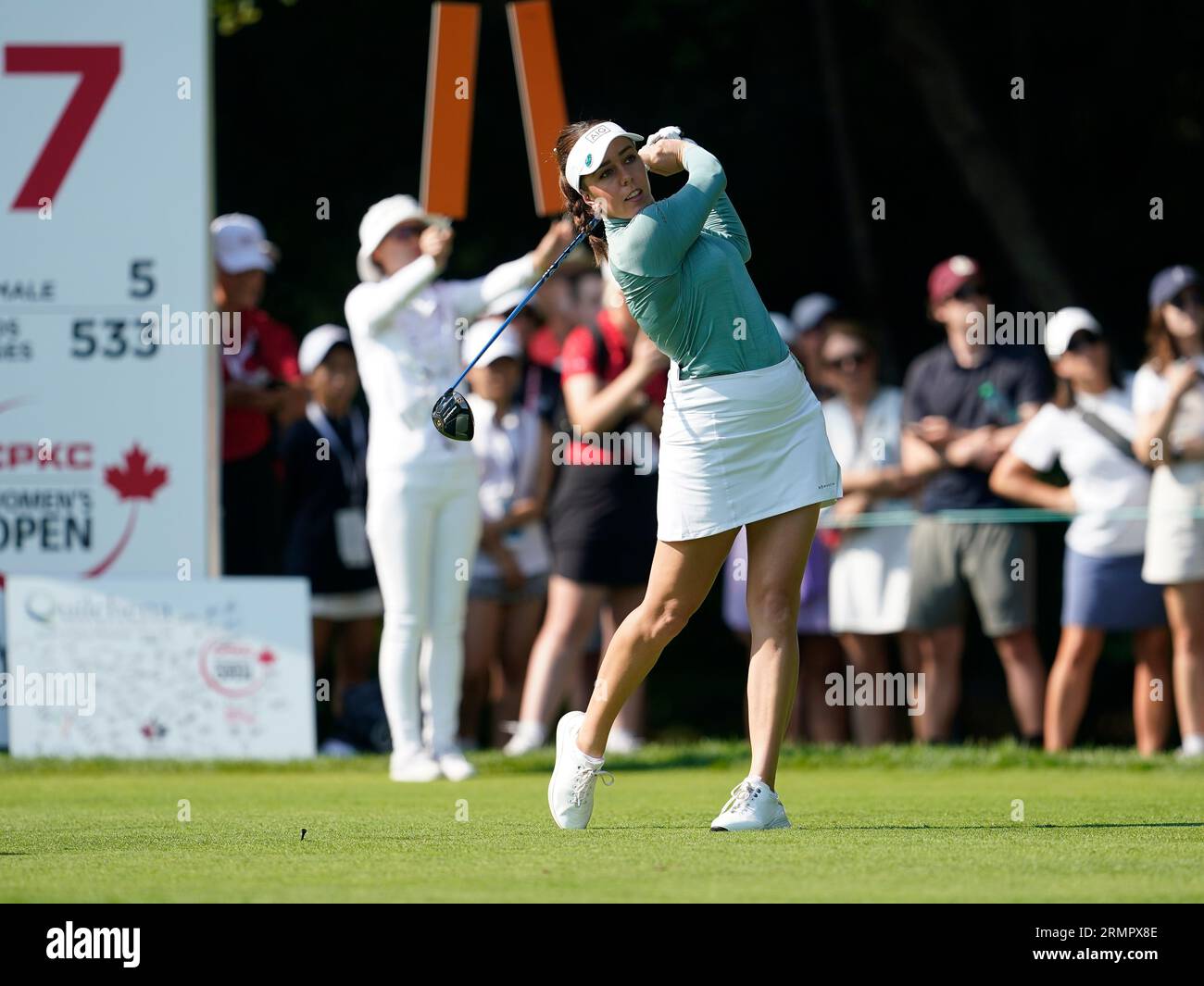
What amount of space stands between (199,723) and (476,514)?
1.94 meters

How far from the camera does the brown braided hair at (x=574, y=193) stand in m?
6.69

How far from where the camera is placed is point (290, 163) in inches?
674

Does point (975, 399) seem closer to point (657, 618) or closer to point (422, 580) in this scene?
point (422, 580)

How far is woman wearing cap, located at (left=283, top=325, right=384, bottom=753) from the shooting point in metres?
11.2

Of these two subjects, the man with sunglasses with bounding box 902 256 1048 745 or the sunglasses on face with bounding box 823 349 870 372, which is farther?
the sunglasses on face with bounding box 823 349 870 372

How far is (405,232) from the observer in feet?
31.0

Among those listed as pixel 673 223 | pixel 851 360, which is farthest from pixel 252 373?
pixel 673 223

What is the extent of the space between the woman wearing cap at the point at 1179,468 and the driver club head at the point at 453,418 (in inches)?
162

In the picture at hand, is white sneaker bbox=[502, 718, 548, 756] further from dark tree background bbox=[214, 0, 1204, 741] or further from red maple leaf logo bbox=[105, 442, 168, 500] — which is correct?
dark tree background bbox=[214, 0, 1204, 741]

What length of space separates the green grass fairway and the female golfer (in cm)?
33
